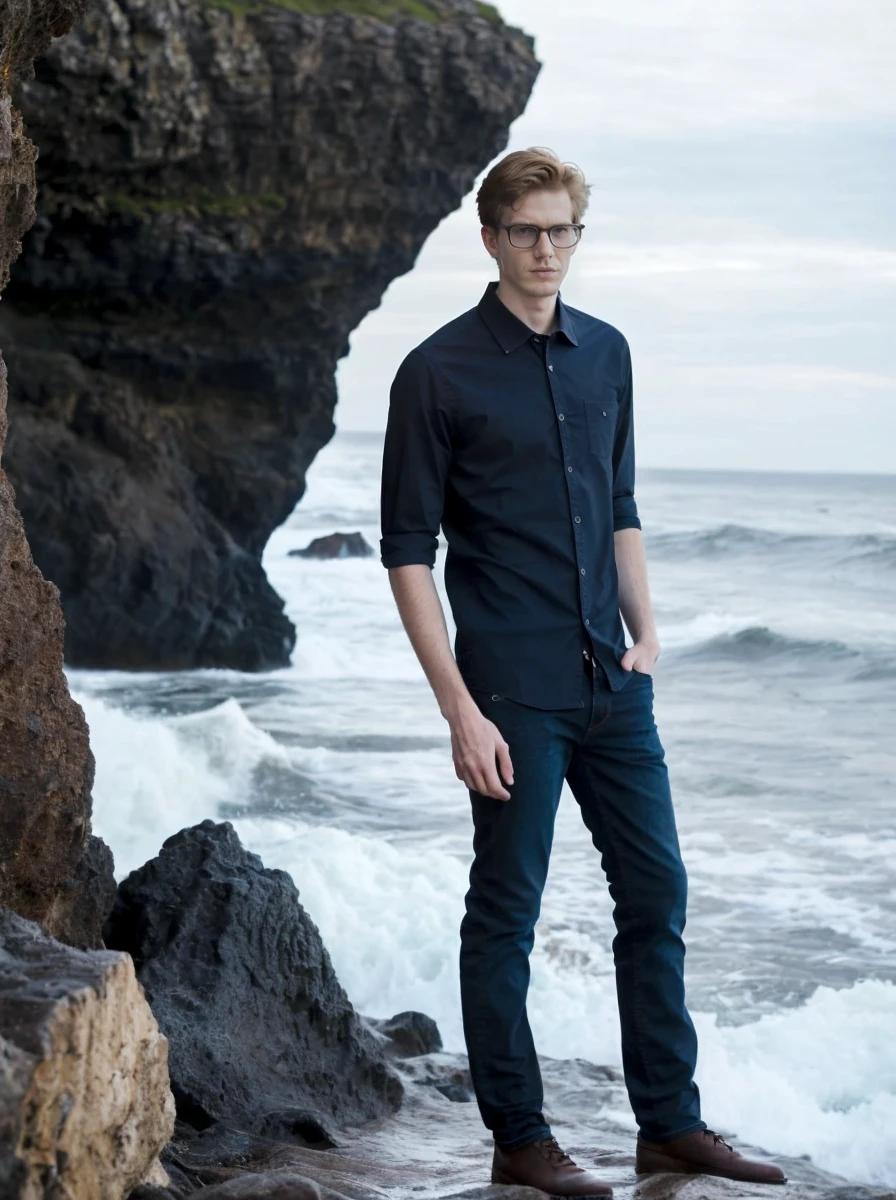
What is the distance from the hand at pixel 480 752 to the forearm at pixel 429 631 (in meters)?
0.03

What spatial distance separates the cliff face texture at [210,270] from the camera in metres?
16.4

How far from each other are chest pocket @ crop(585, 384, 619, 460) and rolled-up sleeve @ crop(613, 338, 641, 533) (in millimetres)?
109

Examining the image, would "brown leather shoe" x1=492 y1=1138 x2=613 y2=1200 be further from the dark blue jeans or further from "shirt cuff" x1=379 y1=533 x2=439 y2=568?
"shirt cuff" x1=379 y1=533 x2=439 y2=568

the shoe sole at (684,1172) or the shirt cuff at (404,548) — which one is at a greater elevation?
the shirt cuff at (404,548)

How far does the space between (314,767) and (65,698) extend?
893cm

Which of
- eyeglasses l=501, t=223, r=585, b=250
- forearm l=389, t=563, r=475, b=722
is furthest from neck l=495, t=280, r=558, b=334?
forearm l=389, t=563, r=475, b=722

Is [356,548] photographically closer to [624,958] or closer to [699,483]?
[624,958]

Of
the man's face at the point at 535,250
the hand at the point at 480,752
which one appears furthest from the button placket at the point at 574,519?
the hand at the point at 480,752

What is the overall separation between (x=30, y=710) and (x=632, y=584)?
5.75 feet

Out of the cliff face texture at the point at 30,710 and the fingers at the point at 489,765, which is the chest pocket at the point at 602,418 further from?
the cliff face texture at the point at 30,710

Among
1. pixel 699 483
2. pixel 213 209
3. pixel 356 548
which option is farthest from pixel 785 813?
pixel 699 483

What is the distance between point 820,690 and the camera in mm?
19531

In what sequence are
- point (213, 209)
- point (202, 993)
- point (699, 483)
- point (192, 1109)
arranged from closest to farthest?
point (192, 1109), point (202, 993), point (213, 209), point (699, 483)

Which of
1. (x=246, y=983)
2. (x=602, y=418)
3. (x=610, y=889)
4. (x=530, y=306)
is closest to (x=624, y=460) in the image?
(x=602, y=418)
